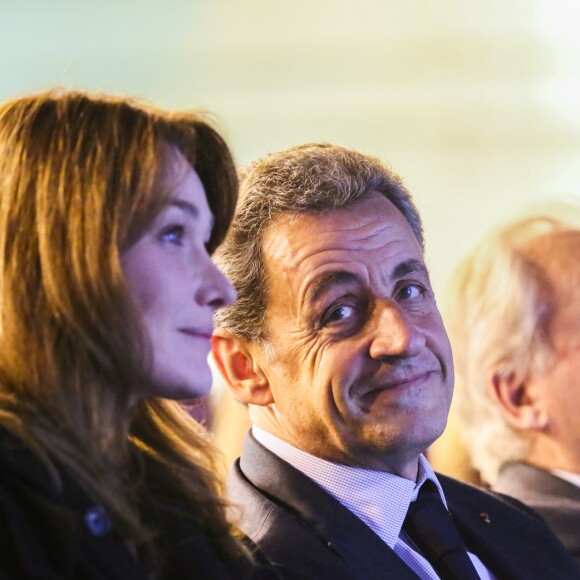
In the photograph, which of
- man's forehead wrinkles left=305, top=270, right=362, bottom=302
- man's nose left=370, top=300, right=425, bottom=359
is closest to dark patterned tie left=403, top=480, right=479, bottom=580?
man's nose left=370, top=300, right=425, bottom=359

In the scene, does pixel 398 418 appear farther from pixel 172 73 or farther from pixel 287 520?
pixel 172 73

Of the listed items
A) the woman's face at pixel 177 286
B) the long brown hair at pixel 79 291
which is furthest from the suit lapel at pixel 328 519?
the woman's face at pixel 177 286

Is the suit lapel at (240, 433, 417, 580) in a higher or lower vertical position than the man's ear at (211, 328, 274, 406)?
lower

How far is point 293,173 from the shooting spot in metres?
2.06

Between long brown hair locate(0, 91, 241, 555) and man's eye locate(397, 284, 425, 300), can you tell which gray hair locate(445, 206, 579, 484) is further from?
long brown hair locate(0, 91, 241, 555)

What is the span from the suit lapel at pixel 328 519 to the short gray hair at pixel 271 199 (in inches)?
10.6

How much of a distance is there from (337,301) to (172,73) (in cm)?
419

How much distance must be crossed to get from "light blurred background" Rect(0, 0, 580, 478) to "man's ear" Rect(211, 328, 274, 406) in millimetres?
3807

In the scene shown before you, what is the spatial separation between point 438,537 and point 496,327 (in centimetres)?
83

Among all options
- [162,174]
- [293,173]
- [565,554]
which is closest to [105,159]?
[162,174]

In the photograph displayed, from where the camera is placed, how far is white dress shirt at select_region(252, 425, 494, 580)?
194 centimetres

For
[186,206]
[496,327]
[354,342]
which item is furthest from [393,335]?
[496,327]

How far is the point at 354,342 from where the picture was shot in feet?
6.50

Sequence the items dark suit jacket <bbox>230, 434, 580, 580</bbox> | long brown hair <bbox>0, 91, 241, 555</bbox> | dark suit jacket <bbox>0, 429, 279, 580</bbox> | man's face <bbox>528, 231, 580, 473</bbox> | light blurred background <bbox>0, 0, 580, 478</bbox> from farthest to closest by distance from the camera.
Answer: light blurred background <bbox>0, 0, 580, 478</bbox> → man's face <bbox>528, 231, 580, 473</bbox> → dark suit jacket <bbox>230, 434, 580, 580</bbox> → long brown hair <bbox>0, 91, 241, 555</bbox> → dark suit jacket <bbox>0, 429, 279, 580</bbox>
